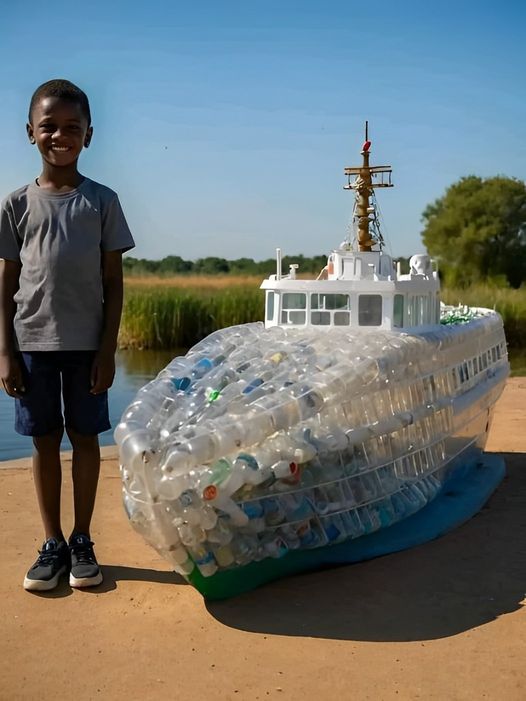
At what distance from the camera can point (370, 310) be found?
224 inches

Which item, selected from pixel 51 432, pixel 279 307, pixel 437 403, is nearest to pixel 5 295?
pixel 51 432

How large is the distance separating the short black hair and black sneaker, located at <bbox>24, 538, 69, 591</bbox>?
2.16 meters

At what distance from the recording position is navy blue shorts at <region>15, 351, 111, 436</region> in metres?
4.12

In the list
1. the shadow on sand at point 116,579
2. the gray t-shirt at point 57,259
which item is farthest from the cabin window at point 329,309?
the shadow on sand at point 116,579

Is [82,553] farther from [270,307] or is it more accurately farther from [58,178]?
[270,307]

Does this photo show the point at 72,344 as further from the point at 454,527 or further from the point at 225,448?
the point at 454,527

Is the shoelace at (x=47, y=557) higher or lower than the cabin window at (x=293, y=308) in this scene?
lower

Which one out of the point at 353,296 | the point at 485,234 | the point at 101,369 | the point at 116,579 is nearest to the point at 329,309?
the point at 353,296

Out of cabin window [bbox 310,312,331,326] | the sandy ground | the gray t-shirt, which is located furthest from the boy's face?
cabin window [bbox 310,312,331,326]

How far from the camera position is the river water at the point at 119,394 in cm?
974

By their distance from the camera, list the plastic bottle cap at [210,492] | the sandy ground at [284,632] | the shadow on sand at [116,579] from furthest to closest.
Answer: the shadow on sand at [116,579] → the plastic bottle cap at [210,492] → the sandy ground at [284,632]

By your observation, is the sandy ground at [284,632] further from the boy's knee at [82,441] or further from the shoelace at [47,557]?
the boy's knee at [82,441]

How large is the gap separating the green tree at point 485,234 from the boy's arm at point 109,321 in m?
33.3

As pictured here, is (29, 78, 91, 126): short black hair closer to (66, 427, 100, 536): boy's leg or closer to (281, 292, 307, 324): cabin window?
(66, 427, 100, 536): boy's leg
